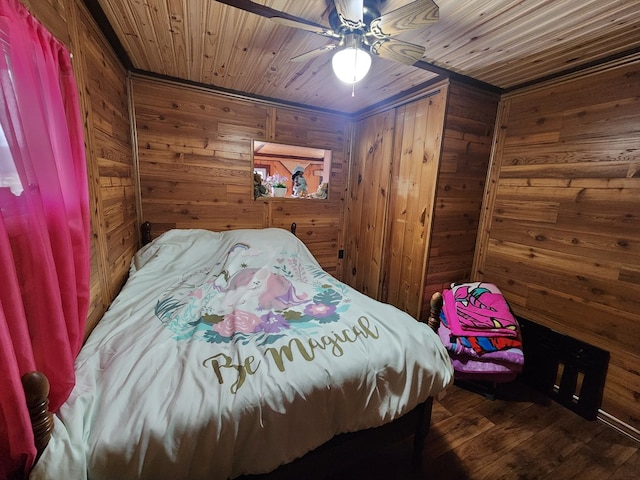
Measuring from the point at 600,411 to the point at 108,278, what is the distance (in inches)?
129

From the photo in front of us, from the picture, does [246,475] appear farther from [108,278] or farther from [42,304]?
[108,278]

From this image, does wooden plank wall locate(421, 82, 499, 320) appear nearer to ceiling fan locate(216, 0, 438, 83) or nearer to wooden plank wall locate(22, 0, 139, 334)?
ceiling fan locate(216, 0, 438, 83)

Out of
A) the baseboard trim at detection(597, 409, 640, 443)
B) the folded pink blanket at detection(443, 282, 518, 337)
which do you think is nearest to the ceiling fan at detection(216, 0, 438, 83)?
the folded pink blanket at detection(443, 282, 518, 337)

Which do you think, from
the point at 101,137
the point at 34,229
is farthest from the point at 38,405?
the point at 101,137

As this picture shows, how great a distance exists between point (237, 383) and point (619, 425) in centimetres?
238

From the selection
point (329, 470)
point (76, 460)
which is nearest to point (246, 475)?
point (329, 470)

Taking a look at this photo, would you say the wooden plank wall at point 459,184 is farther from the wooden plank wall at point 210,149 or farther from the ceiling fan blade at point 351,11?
the wooden plank wall at point 210,149

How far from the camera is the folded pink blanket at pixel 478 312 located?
73.1 inches

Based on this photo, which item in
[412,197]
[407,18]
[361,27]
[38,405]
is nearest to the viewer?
[38,405]

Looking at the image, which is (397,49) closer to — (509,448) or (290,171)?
(290,171)

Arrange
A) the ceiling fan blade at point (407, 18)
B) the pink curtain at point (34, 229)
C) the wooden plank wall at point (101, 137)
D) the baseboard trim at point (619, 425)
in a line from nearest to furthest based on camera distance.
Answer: the pink curtain at point (34, 229)
the ceiling fan blade at point (407, 18)
the wooden plank wall at point (101, 137)
the baseboard trim at point (619, 425)

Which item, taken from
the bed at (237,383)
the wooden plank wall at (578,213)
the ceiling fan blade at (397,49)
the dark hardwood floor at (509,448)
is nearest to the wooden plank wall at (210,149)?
the bed at (237,383)

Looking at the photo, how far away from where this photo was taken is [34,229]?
775 millimetres

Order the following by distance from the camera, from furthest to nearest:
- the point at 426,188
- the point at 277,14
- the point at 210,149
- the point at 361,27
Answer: the point at 210,149, the point at 426,188, the point at 277,14, the point at 361,27
